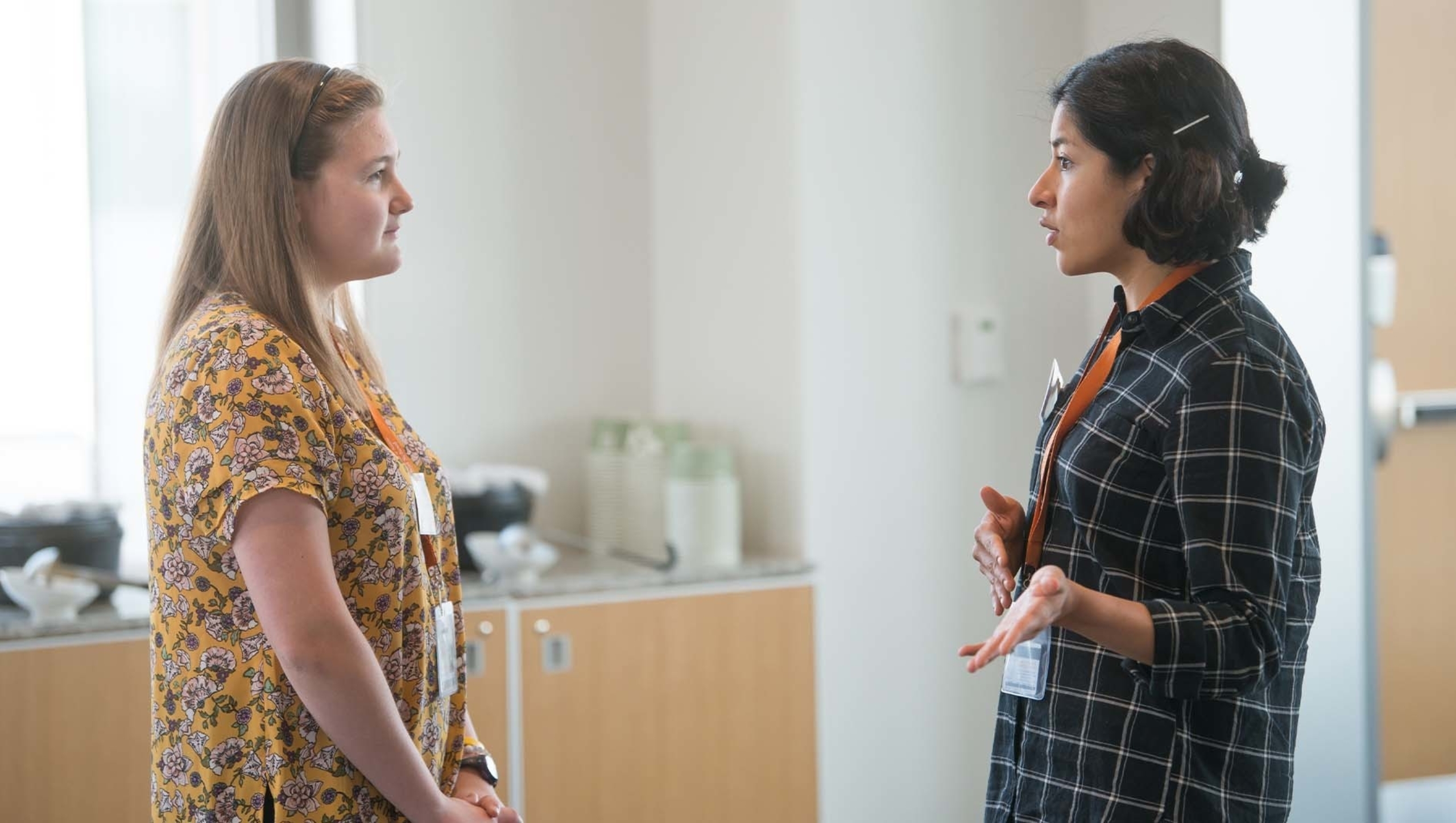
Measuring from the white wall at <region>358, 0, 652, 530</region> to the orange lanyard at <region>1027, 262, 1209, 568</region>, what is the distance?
1824 mm

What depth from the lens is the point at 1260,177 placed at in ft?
4.30

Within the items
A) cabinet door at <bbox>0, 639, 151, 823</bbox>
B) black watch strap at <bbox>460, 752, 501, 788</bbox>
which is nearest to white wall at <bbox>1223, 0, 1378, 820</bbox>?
black watch strap at <bbox>460, 752, 501, 788</bbox>

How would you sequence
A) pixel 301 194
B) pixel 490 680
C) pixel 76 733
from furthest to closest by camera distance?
pixel 490 680 → pixel 76 733 → pixel 301 194

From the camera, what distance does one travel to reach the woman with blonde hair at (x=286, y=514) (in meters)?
1.22

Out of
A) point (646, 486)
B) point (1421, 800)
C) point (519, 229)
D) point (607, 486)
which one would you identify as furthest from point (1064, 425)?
point (1421, 800)

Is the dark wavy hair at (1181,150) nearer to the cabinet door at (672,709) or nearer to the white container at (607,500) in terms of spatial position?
the cabinet door at (672,709)

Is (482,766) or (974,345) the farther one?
(974,345)

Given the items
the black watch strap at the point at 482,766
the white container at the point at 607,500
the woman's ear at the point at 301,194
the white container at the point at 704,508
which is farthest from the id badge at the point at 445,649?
the white container at the point at 607,500

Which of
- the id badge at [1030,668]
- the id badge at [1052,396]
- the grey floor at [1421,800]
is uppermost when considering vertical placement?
the id badge at [1052,396]

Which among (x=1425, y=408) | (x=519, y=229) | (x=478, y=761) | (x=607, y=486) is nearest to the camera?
(x=478, y=761)

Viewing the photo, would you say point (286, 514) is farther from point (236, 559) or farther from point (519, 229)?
point (519, 229)

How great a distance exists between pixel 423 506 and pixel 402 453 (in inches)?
2.5

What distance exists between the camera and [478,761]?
5.09 feet

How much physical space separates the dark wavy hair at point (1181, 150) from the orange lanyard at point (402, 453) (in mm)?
799
